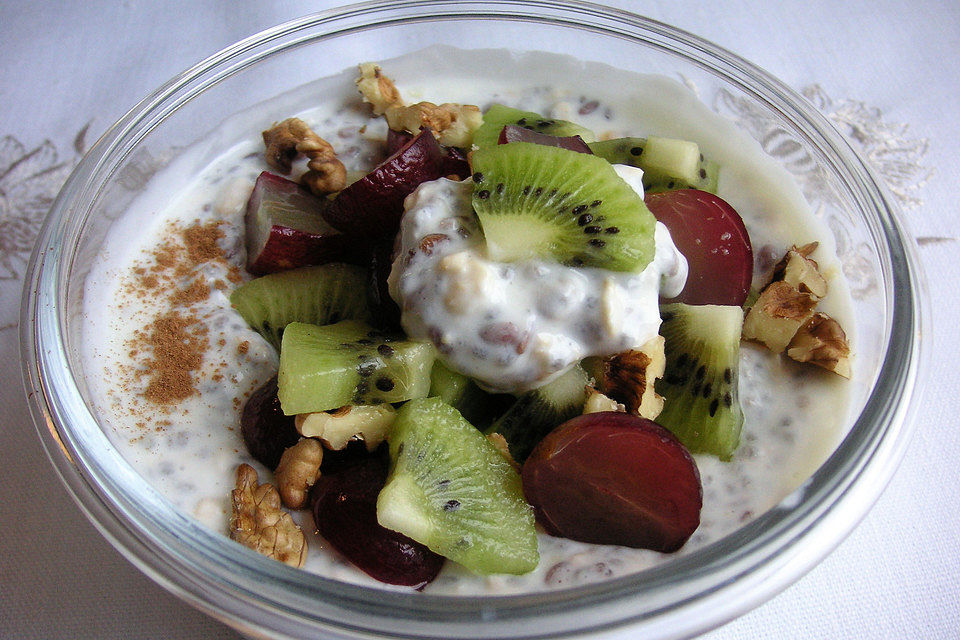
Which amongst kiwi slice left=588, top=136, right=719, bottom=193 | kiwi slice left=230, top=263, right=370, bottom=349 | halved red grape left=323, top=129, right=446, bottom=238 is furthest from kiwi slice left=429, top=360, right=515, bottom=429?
kiwi slice left=588, top=136, right=719, bottom=193

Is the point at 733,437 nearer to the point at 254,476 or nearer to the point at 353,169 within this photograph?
the point at 254,476

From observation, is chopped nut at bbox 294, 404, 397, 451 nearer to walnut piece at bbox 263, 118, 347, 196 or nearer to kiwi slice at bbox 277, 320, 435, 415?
kiwi slice at bbox 277, 320, 435, 415

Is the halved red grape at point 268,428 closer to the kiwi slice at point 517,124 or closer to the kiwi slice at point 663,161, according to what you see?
the kiwi slice at point 517,124

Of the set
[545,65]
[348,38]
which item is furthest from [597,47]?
[348,38]

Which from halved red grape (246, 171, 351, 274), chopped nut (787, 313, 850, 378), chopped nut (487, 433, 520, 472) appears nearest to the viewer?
chopped nut (487, 433, 520, 472)

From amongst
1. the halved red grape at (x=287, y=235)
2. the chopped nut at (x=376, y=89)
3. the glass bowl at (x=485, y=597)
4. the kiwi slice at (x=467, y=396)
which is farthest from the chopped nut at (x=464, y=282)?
the chopped nut at (x=376, y=89)

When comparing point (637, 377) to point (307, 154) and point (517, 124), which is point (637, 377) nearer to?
point (517, 124)

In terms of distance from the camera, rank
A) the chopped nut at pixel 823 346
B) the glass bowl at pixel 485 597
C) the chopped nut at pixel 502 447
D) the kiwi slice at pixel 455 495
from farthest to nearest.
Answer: the chopped nut at pixel 823 346, the chopped nut at pixel 502 447, the kiwi slice at pixel 455 495, the glass bowl at pixel 485 597
